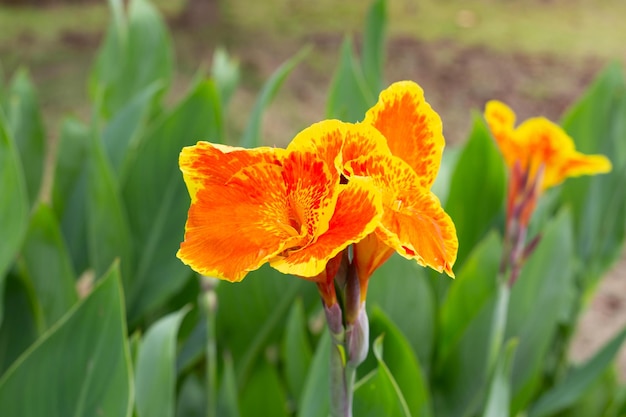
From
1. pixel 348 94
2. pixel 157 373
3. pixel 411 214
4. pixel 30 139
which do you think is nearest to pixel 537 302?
pixel 348 94

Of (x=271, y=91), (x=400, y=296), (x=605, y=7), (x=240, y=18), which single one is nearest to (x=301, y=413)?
(x=400, y=296)

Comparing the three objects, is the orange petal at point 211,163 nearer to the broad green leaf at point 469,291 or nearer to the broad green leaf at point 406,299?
the broad green leaf at point 406,299

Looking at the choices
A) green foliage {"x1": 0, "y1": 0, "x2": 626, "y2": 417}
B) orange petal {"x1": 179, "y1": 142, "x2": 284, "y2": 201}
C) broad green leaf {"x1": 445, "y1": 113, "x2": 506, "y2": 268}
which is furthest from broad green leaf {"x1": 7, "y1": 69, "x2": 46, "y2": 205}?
orange petal {"x1": 179, "y1": 142, "x2": 284, "y2": 201}

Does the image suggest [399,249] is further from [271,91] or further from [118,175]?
[118,175]

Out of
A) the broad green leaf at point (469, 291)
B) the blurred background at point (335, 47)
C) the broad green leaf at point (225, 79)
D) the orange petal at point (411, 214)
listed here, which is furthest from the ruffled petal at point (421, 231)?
the blurred background at point (335, 47)

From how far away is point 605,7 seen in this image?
4.14m

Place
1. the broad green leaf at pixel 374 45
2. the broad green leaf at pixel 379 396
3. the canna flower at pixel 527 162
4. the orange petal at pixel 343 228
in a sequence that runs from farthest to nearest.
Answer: the broad green leaf at pixel 374 45
the canna flower at pixel 527 162
the broad green leaf at pixel 379 396
the orange petal at pixel 343 228

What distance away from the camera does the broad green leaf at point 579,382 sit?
0.97 m

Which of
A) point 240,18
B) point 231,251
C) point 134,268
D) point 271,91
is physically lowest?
point 240,18

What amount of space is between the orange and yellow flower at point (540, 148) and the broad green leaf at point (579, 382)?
0.90 ft

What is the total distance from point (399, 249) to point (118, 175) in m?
0.75

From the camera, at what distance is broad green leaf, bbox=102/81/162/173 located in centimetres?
107

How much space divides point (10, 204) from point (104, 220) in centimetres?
13

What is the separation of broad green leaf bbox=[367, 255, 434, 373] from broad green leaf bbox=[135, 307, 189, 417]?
220mm
